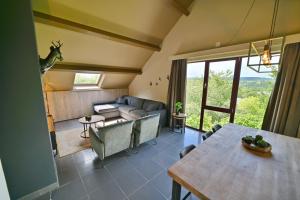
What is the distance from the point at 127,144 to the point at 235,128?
2.04 meters

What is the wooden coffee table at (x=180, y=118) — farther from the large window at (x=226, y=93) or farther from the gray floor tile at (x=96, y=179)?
the gray floor tile at (x=96, y=179)

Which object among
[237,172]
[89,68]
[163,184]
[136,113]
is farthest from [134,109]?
[237,172]

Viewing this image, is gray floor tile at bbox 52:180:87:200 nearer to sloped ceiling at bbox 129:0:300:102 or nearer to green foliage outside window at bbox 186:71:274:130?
green foliage outside window at bbox 186:71:274:130

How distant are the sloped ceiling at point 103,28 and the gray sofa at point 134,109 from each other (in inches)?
64.3

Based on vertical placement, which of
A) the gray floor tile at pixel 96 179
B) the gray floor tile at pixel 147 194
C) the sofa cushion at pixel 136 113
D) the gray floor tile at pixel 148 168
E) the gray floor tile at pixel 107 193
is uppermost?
the sofa cushion at pixel 136 113

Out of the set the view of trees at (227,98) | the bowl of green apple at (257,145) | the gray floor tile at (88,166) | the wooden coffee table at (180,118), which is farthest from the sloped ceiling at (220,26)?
the gray floor tile at (88,166)

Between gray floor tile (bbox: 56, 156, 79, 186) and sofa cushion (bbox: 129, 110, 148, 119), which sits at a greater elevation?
sofa cushion (bbox: 129, 110, 148, 119)

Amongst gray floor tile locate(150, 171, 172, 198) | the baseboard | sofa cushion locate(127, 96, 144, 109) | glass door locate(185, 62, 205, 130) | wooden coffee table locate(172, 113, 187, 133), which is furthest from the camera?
sofa cushion locate(127, 96, 144, 109)

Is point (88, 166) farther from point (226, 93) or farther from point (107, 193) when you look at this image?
point (226, 93)

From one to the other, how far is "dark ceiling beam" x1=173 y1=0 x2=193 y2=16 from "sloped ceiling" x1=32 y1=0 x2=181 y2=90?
23cm

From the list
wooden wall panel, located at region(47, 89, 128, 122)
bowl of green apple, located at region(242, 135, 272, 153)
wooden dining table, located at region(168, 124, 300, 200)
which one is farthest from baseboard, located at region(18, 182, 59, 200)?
wooden wall panel, located at region(47, 89, 128, 122)

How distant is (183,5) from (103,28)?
219 cm

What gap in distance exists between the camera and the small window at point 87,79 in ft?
17.8

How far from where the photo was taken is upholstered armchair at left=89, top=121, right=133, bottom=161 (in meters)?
2.19
